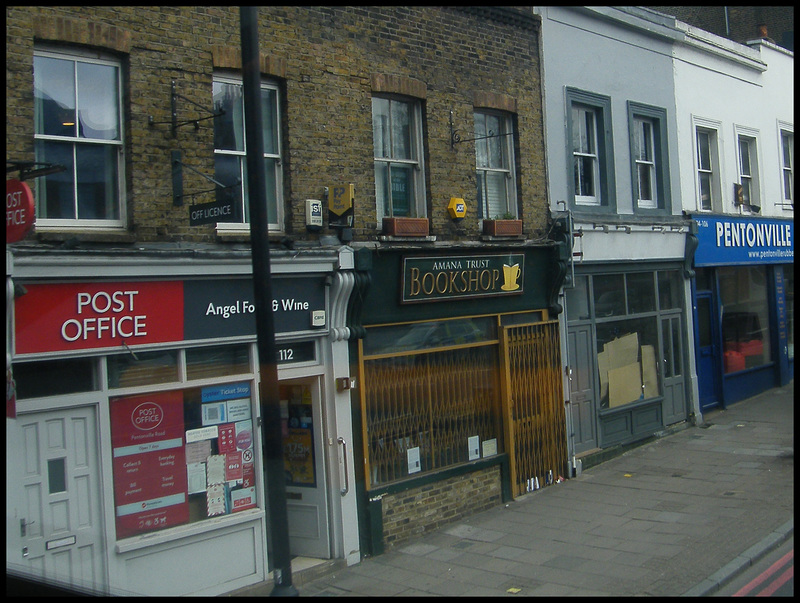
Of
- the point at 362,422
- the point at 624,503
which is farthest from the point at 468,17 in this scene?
the point at 624,503

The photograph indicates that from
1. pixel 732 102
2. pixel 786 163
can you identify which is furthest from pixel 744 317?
pixel 732 102

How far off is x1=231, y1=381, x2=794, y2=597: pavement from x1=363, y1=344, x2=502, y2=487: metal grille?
1016 mm

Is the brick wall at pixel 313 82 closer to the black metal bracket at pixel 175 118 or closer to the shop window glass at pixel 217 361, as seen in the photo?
the black metal bracket at pixel 175 118

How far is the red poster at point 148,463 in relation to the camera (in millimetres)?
7984

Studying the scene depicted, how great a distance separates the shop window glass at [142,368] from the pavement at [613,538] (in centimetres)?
251

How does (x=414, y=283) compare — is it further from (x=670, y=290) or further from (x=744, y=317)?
(x=744, y=317)

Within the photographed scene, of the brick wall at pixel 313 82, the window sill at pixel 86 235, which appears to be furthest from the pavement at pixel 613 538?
the brick wall at pixel 313 82

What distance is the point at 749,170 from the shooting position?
18.8m

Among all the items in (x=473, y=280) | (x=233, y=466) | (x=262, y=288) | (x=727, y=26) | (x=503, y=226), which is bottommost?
(x=233, y=466)

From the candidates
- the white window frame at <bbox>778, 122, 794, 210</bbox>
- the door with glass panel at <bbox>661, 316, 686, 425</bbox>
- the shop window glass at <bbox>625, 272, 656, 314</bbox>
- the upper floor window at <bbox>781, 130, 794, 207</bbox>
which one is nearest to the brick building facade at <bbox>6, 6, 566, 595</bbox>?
the shop window glass at <bbox>625, 272, 656, 314</bbox>

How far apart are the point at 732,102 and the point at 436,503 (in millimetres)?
12252

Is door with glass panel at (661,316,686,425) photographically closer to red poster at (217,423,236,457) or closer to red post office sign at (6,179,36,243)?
red poster at (217,423,236,457)

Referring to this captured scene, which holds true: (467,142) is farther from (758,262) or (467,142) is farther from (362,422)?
(758,262)

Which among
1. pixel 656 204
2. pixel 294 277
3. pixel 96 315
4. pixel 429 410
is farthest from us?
pixel 656 204
